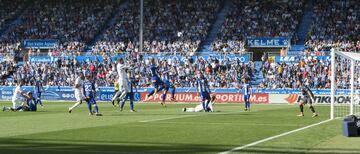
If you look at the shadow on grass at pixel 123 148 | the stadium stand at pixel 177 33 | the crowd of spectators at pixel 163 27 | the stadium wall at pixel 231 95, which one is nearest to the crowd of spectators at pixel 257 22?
the stadium stand at pixel 177 33

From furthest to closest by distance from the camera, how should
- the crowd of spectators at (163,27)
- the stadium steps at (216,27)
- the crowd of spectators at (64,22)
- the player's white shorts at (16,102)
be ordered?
the crowd of spectators at (64,22) → the crowd of spectators at (163,27) → the stadium steps at (216,27) → the player's white shorts at (16,102)

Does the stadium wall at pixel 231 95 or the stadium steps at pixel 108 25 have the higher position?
the stadium steps at pixel 108 25

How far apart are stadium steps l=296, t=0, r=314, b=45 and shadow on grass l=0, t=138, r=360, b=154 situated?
43847 millimetres

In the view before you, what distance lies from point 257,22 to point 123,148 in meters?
47.9

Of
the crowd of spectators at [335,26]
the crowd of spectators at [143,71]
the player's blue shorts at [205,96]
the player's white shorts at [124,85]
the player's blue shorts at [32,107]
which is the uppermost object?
the crowd of spectators at [335,26]

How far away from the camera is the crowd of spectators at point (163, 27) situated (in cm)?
6128

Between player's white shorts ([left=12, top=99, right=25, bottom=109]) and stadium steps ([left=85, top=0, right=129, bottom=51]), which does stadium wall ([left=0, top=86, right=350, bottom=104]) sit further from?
player's white shorts ([left=12, top=99, right=25, bottom=109])

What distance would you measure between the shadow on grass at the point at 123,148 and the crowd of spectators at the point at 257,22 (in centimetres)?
4261

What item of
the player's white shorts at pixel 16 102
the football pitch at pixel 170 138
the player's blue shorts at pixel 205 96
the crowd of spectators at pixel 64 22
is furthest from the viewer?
the crowd of spectators at pixel 64 22

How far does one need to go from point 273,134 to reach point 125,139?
14.1 feet

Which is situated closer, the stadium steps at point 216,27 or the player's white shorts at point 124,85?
the player's white shorts at point 124,85

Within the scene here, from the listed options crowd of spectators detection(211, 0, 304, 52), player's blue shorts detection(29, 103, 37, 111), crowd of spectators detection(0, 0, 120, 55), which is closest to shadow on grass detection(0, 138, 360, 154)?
player's blue shorts detection(29, 103, 37, 111)

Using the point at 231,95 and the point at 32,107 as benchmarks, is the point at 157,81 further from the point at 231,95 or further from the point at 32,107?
the point at 231,95

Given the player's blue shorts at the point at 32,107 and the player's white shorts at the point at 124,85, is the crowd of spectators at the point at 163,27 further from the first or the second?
the player's white shorts at the point at 124,85
